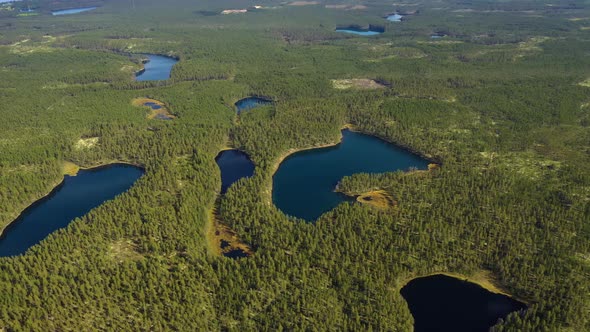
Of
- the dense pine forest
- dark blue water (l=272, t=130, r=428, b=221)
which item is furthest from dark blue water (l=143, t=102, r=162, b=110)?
dark blue water (l=272, t=130, r=428, b=221)

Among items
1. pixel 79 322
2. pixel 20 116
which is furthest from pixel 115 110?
pixel 79 322

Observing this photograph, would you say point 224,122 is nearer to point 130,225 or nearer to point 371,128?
point 371,128

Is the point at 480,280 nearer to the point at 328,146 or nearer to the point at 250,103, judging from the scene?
the point at 328,146

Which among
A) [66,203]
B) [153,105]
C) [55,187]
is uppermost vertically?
[153,105]

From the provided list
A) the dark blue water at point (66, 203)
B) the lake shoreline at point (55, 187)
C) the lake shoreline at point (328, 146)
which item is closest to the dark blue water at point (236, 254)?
the lake shoreline at point (328, 146)

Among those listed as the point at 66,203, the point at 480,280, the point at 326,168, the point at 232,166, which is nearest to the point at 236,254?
the point at 232,166

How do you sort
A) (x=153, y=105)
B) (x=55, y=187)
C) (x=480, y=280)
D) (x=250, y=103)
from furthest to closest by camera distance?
(x=250, y=103) < (x=153, y=105) < (x=55, y=187) < (x=480, y=280)
